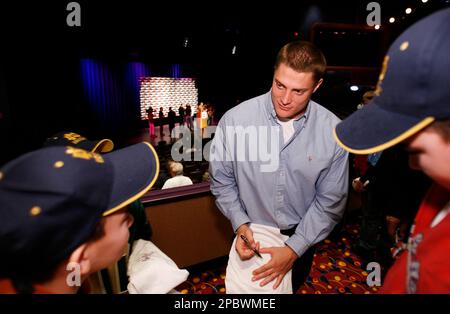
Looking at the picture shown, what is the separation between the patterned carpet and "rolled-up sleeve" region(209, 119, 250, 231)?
5.61 feet

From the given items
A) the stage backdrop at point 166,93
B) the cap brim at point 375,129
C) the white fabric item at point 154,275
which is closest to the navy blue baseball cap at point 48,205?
the white fabric item at point 154,275

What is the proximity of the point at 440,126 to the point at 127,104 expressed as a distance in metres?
15.1

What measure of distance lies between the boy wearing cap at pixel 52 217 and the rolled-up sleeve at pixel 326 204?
1075 mm

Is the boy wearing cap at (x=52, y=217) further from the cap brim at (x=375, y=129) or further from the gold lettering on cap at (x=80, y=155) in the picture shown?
the cap brim at (x=375, y=129)

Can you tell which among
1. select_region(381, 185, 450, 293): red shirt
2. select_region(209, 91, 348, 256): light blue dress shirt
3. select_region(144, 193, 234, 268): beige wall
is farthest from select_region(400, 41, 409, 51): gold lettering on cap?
select_region(144, 193, 234, 268): beige wall

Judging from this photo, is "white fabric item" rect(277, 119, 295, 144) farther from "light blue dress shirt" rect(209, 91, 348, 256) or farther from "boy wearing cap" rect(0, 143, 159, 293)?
"boy wearing cap" rect(0, 143, 159, 293)

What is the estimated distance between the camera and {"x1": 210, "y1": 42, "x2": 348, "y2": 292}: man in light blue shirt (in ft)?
5.21

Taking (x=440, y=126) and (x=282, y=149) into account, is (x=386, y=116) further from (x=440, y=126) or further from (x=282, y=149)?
(x=282, y=149)

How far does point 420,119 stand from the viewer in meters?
0.65

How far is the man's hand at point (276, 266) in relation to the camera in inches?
53.3

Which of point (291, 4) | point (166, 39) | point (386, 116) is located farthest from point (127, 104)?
point (386, 116)

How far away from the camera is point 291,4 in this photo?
8227 mm

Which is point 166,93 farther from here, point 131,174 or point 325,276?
point 131,174

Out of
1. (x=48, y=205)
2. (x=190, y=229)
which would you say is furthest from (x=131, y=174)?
(x=190, y=229)
